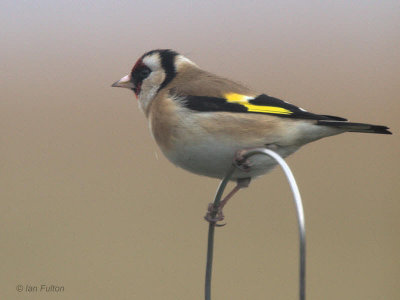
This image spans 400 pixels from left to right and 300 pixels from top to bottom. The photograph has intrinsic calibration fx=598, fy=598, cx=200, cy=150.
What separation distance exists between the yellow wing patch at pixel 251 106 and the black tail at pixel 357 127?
142 mm

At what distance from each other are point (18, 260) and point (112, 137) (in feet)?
3.94

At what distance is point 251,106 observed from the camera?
2203mm

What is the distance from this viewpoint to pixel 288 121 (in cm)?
217

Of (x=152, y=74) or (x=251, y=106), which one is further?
(x=152, y=74)

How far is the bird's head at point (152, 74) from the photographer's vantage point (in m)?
2.56

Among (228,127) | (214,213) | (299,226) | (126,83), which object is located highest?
(126,83)

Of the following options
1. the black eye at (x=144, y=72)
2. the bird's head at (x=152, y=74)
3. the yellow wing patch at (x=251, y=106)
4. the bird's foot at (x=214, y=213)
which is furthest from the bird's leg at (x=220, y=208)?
the black eye at (x=144, y=72)

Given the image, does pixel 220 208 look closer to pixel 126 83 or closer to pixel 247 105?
pixel 247 105

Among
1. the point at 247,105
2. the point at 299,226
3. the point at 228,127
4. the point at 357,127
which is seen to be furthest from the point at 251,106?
the point at 299,226

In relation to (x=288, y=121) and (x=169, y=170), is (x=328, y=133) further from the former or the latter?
(x=169, y=170)

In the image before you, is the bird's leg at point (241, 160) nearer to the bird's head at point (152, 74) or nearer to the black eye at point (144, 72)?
the bird's head at point (152, 74)

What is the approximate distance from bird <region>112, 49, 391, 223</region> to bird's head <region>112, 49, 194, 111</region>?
0.23 meters

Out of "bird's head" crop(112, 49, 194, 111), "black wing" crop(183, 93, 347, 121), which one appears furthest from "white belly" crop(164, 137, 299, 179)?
"bird's head" crop(112, 49, 194, 111)

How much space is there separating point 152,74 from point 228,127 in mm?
602
